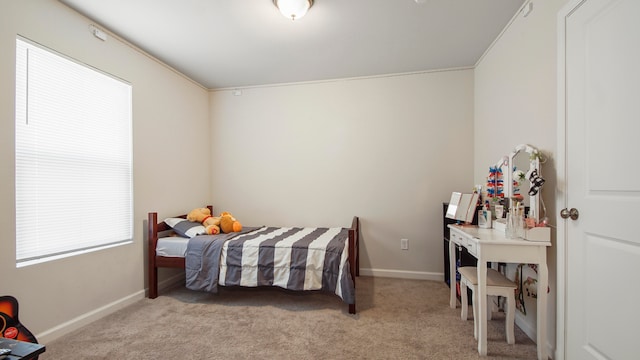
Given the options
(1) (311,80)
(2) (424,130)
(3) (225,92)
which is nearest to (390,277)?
(2) (424,130)

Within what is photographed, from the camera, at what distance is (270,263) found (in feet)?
8.37

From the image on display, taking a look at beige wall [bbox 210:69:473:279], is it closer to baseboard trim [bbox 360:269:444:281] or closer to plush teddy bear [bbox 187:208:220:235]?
baseboard trim [bbox 360:269:444:281]

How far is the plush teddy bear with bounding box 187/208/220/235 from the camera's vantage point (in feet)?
9.67

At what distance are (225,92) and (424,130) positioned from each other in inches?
110

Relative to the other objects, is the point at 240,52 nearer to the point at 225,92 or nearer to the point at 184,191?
the point at 225,92

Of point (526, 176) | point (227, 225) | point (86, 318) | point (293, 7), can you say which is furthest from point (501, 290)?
point (86, 318)

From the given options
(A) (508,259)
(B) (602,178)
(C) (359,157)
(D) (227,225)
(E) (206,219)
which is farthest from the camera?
(C) (359,157)

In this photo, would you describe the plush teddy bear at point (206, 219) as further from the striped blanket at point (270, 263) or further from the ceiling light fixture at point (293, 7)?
the ceiling light fixture at point (293, 7)

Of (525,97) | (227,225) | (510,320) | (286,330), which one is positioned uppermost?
(525,97)

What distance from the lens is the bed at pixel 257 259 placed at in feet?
8.01

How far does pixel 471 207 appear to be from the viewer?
2.37 m

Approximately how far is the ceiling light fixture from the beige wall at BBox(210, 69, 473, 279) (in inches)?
59.4

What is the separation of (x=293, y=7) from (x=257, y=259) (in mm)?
2165

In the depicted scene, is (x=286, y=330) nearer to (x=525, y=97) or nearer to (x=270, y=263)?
(x=270, y=263)
